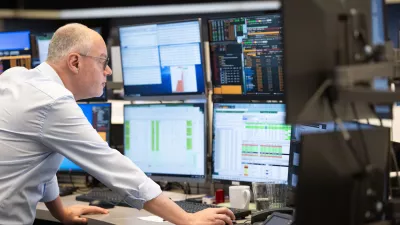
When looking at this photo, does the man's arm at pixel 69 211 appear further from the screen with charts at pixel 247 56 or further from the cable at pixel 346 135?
the cable at pixel 346 135

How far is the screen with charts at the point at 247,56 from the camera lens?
2.81 metres

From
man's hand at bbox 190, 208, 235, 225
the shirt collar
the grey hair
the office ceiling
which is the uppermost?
the office ceiling

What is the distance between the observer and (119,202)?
295cm

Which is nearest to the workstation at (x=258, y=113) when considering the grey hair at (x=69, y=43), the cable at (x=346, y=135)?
the cable at (x=346, y=135)

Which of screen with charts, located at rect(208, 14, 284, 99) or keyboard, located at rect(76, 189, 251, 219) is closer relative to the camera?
keyboard, located at rect(76, 189, 251, 219)

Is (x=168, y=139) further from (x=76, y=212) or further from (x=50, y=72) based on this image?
(x=50, y=72)

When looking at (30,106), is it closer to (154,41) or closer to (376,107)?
(154,41)

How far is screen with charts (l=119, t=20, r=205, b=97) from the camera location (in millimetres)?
3090

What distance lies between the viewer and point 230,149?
291 cm

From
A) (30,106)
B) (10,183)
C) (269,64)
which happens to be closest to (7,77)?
(30,106)

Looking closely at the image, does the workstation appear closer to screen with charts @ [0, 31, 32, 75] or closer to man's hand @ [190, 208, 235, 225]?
screen with charts @ [0, 31, 32, 75]

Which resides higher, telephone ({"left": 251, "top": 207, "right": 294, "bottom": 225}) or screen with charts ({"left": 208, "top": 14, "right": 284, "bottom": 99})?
screen with charts ({"left": 208, "top": 14, "right": 284, "bottom": 99})

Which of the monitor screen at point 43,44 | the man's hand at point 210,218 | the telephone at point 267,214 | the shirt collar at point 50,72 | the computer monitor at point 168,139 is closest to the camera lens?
the man's hand at point 210,218

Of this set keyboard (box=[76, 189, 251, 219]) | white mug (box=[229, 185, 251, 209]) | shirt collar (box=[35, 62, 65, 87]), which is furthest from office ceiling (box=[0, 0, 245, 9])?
shirt collar (box=[35, 62, 65, 87])
